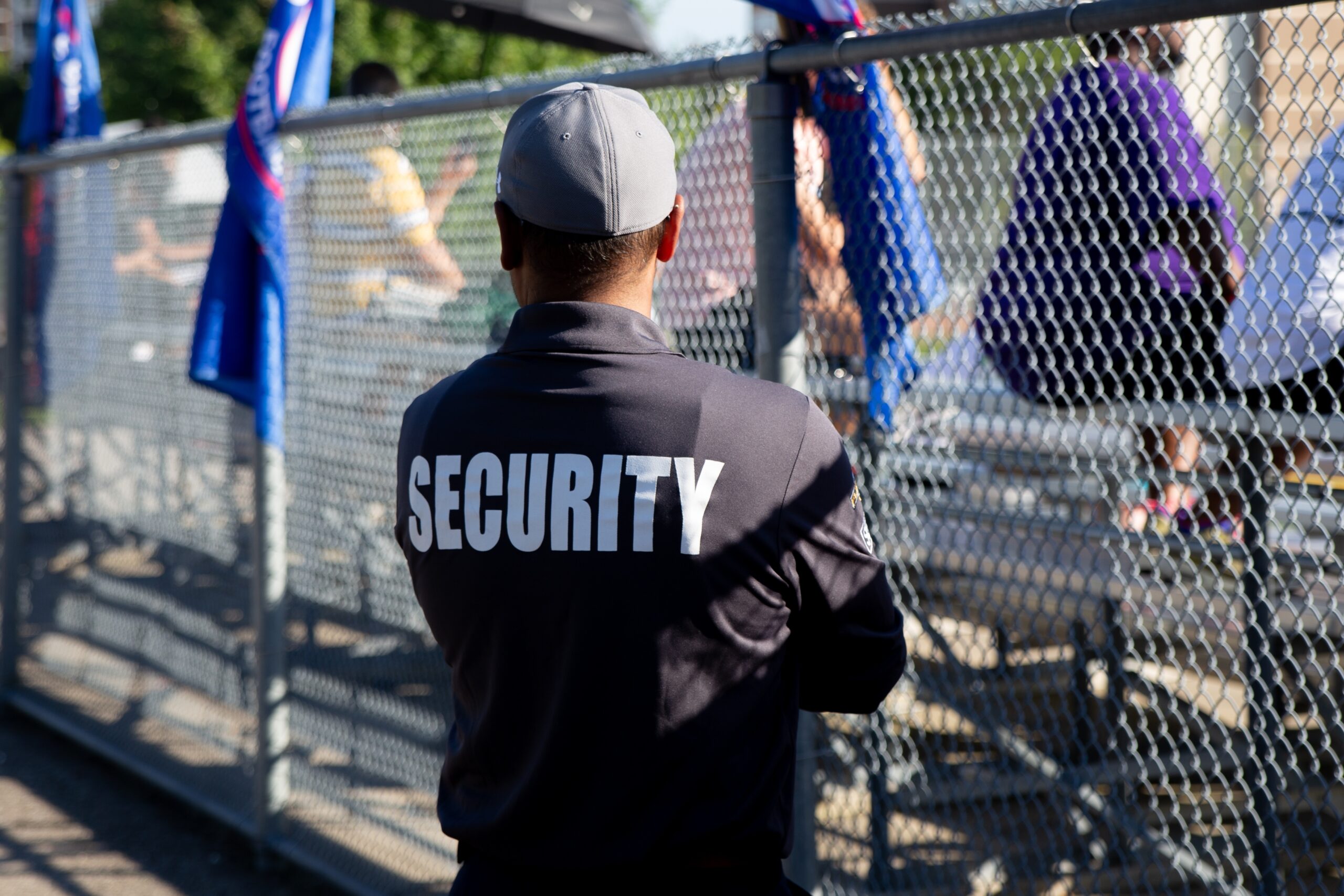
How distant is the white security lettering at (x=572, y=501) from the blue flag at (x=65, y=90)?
16.1 feet

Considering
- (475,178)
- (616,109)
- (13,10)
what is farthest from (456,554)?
(13,10)

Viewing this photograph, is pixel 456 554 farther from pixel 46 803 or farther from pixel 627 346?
pixel 46 803

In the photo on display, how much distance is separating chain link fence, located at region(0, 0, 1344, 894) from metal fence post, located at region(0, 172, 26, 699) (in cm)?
101

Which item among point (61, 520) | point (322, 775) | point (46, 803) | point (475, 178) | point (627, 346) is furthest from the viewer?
point (61, 520)

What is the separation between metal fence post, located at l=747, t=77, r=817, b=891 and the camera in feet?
8.56

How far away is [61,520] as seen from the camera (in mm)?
5742

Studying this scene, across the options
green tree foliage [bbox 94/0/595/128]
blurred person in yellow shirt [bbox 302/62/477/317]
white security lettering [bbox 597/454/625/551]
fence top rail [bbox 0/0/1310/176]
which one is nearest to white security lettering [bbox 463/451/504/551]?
white security lettering [bbox 597/454/625/551]

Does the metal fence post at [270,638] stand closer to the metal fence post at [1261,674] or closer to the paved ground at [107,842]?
the paved ground at [107,842]

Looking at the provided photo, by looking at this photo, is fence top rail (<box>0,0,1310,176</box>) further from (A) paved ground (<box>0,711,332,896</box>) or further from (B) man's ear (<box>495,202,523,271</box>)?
(A) paved ground (<box>0,711,332,896</box>)

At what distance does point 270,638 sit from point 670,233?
2847 millimetres

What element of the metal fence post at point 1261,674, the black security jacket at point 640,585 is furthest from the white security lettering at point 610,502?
the metal fence post at point 1261,674

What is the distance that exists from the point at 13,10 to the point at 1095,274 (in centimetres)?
5587

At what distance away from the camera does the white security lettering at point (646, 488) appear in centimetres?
158

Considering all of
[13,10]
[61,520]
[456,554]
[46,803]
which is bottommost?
[46,803]
